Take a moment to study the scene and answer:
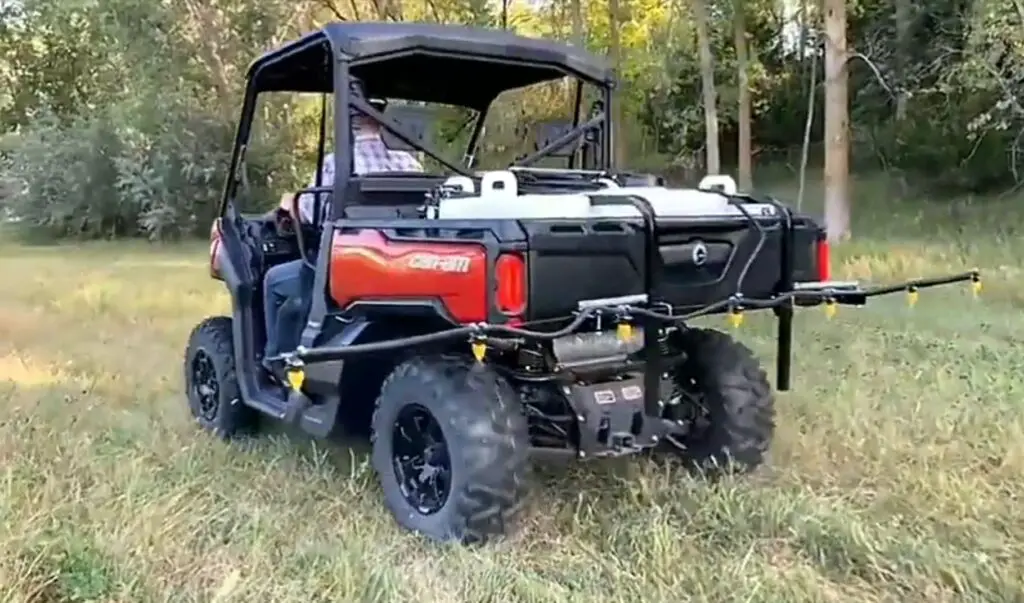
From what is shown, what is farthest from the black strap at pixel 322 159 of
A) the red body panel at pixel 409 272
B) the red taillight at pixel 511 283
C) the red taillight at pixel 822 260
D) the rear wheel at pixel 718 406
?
the red taillight at pixel 822 260

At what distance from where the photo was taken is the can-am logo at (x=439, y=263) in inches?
123

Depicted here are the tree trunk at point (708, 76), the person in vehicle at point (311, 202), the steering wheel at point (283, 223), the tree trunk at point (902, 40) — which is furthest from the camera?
the tree trunk at point (902, 40)

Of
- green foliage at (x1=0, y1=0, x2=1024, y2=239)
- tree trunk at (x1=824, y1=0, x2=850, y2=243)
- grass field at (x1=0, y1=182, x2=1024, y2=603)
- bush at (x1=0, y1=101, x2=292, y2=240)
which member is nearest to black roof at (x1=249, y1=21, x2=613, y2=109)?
grass field at (x1=0, y1=182, x2=1024, y2=603)

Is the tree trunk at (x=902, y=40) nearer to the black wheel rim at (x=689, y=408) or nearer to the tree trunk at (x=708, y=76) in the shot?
the tree trunk at (x=708, y=76)

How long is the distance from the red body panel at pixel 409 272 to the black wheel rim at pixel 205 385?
166cm

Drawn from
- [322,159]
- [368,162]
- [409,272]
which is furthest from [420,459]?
[322,159]

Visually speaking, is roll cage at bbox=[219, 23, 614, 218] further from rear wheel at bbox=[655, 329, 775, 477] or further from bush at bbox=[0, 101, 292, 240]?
bush at bbox=[0, 101, 292, 240]

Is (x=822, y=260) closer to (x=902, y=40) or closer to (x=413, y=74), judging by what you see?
(x=413, y=74)

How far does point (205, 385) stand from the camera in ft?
16.9

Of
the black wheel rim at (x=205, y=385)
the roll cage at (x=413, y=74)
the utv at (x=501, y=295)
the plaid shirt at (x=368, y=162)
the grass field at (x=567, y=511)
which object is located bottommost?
the grass field at (x=567, y=511)

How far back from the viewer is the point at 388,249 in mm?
3365

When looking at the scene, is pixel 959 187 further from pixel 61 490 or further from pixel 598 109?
pixel 61 490

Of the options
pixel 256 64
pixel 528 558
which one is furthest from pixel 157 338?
pixel 528 558

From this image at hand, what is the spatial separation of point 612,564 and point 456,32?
A: 2050 mm
